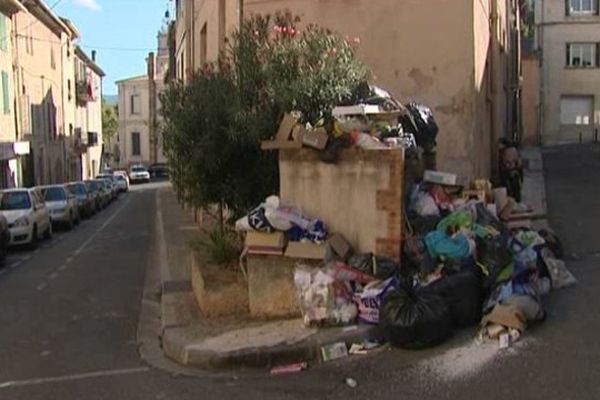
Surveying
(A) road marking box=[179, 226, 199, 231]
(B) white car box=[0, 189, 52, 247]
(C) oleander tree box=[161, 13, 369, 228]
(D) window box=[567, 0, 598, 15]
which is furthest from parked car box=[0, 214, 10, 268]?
(D) window box=[567, 0, 598, 15]

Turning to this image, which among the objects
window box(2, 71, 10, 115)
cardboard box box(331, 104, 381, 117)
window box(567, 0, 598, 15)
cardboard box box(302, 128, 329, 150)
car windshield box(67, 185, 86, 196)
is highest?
window box(567, 0, 598, 15)

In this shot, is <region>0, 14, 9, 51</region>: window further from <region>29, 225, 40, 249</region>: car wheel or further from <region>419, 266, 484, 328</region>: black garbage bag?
<region>419, 266, 484, 328</region>: black garbage bag

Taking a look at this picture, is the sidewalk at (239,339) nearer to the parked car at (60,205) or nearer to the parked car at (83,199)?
the parked car at (60,205)

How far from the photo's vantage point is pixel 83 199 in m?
34.8

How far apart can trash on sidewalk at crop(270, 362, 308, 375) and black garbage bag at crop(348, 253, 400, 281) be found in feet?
4.41

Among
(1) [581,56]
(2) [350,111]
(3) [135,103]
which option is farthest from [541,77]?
(3) [135,103]

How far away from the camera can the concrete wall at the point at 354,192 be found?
842cm

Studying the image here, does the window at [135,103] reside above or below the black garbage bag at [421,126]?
above

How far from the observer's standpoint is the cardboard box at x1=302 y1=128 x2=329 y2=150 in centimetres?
865

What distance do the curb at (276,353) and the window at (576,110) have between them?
137ft

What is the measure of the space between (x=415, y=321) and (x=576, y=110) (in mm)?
42494

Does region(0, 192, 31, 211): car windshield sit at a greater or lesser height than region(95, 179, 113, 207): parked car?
greater

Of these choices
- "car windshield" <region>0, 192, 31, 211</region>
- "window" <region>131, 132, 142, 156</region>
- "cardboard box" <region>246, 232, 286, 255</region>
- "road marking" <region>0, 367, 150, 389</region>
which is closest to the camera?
"road marking" <region>0, 367, 150, 389</region>

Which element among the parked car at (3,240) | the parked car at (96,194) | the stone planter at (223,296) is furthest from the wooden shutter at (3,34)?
the stone planter at (223,296)
